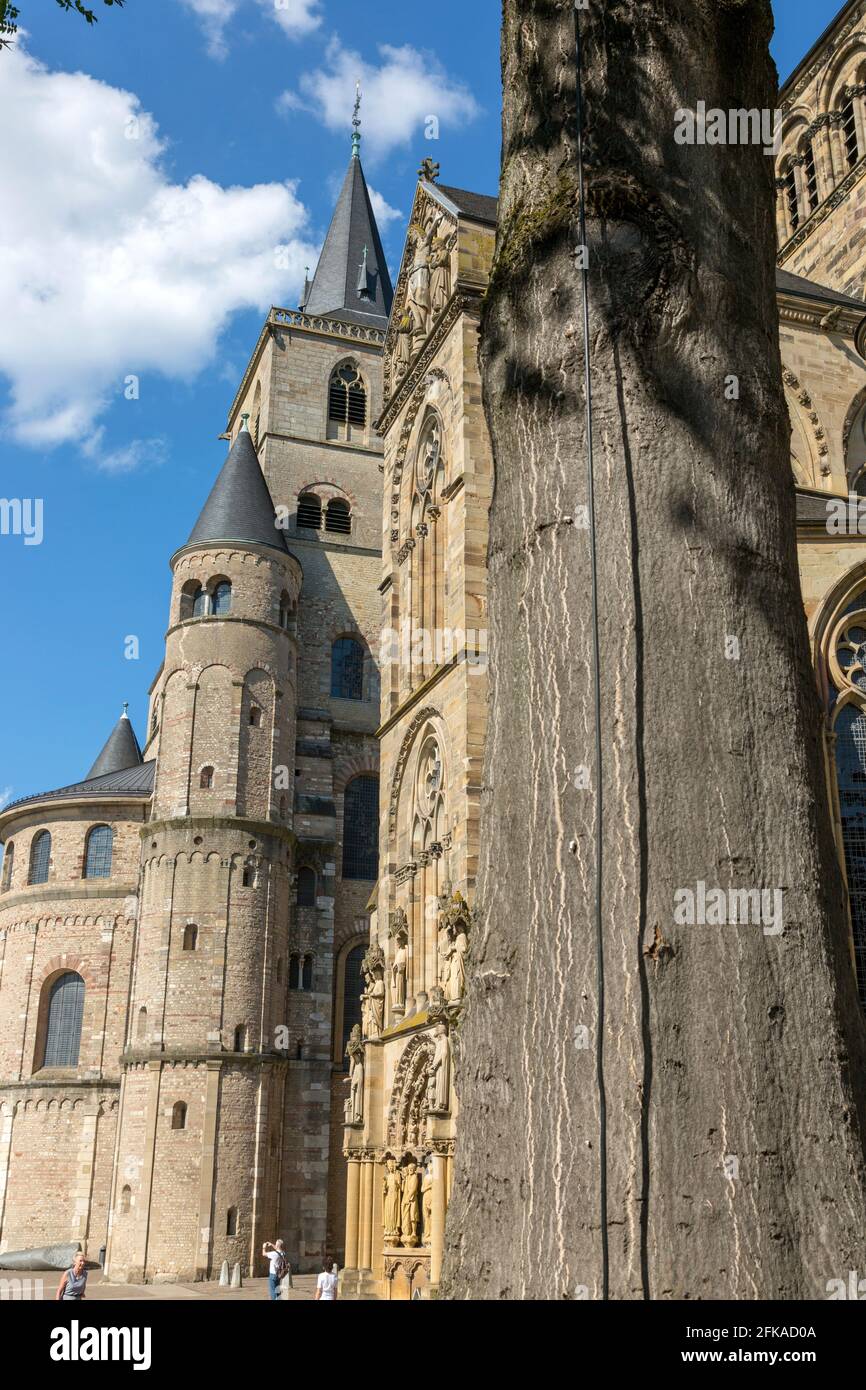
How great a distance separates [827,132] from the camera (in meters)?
31.8

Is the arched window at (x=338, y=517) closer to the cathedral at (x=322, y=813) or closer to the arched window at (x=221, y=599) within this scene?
the cathedral at (x=322, y=813)

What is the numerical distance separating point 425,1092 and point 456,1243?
53.7 feet

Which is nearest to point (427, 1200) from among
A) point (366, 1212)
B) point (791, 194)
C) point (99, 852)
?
point (366, 1212)

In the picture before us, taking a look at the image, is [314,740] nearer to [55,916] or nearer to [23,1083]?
[55,916]

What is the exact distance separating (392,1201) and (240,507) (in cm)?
2057

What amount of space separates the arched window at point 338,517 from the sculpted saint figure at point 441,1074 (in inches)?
→ 951

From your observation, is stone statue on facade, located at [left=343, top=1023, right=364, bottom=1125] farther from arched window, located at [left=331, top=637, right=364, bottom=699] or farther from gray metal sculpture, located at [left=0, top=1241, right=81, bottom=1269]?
arched window, located at [left=331, top=637, right=364, bottom=699]

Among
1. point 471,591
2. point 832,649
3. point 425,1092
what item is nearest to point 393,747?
point 471,591

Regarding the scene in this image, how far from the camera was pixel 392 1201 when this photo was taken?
65.2ft

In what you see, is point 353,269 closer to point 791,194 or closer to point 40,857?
point 791,194

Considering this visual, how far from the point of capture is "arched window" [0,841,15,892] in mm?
38312

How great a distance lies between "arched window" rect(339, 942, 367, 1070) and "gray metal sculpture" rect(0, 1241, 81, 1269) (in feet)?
26.8

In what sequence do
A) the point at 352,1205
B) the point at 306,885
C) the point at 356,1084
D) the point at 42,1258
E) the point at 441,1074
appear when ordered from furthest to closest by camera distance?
the point at 306,885, the point at 42,1258, the point at 356,1084, the point at 352,1205, the point at 441,1074

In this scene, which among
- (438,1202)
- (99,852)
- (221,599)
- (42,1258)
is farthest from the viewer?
(99,852)
